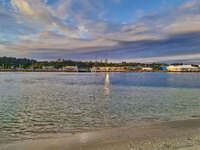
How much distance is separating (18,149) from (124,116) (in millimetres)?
8824

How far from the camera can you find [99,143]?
26.0 feet

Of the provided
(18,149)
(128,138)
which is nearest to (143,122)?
(128,138)

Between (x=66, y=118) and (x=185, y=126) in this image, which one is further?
(x=66, y=118)

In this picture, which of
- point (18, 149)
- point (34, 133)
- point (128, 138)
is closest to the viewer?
point (18, 149)

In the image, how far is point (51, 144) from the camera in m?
7.79

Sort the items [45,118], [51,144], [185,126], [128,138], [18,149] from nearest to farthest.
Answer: [18,149]
[51,144]
[128,138]
[185,126]
[45,118]

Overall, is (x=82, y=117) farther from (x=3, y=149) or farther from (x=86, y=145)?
(x=3, y=149)

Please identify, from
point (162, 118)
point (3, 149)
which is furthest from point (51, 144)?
point (162, 118)

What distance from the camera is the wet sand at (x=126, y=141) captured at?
7.25 meters

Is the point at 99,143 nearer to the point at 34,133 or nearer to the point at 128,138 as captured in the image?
the point at 128,138

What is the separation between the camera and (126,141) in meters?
8.08

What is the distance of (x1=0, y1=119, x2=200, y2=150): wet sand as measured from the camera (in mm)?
7254

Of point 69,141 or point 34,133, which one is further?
point 34,133

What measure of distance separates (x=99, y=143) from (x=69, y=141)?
1502 mm
